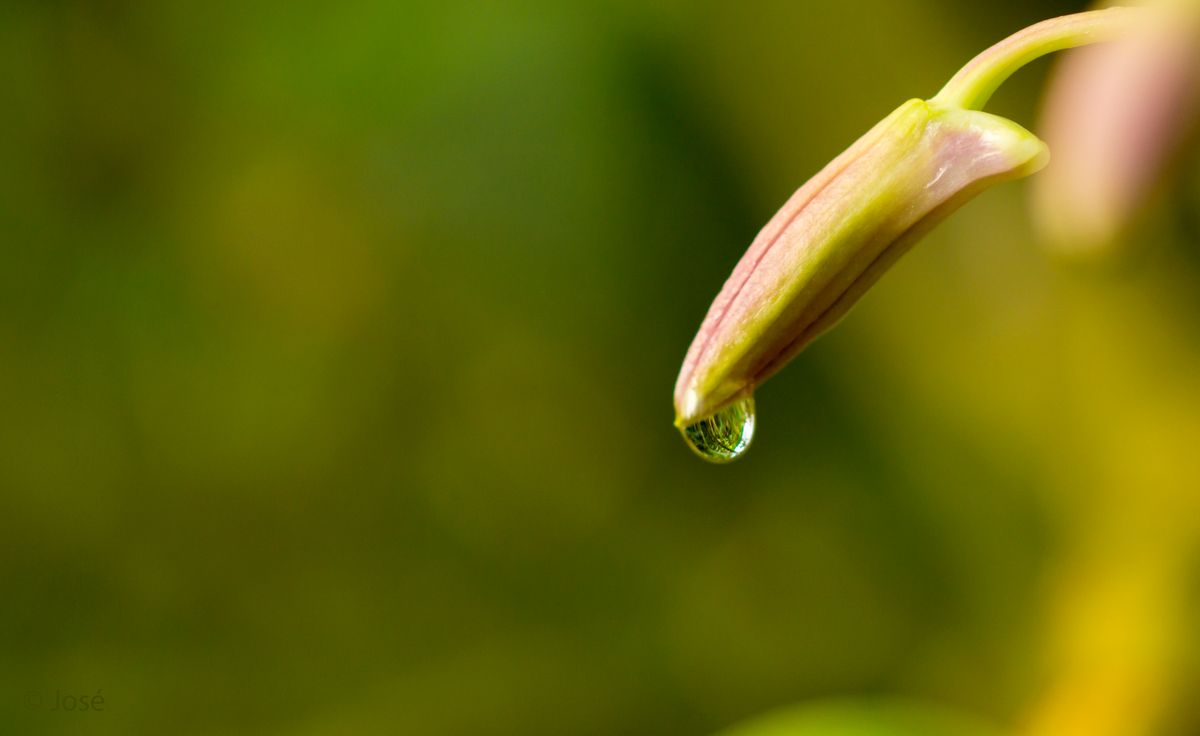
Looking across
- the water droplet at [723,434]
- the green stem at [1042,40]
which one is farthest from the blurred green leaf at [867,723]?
the green stem at [1042,40]

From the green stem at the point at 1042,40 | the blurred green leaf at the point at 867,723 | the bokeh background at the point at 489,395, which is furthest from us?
the bokeh background at the point at 489,395

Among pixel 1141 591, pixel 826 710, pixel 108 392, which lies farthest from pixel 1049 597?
pixel 108 392

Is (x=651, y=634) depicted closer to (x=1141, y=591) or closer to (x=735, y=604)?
(x=735, y=604)

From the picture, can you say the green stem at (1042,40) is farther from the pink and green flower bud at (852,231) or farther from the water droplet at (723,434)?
the water droplet at (723,434)

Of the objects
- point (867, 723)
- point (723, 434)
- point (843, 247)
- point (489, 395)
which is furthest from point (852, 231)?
point (489, 395)

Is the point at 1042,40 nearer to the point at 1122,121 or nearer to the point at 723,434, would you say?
the point at 1122,121
